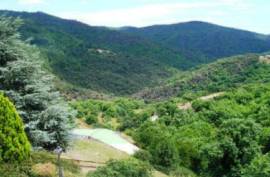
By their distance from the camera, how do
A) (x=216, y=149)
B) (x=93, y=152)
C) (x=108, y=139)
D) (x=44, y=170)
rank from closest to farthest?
1. (x=44, y=170)
2. (x=93, y=152)
3. (x=108, y=139)
4. (x=216, y=149)

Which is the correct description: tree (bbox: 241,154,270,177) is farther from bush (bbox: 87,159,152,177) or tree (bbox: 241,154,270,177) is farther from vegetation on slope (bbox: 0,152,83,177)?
vegetation on slope (bbox: 0,152,83,177)

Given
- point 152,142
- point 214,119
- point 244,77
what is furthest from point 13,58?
point 244,77

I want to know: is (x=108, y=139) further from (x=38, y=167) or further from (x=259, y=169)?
(x=38, y=167)

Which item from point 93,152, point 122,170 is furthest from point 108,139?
point 122,170

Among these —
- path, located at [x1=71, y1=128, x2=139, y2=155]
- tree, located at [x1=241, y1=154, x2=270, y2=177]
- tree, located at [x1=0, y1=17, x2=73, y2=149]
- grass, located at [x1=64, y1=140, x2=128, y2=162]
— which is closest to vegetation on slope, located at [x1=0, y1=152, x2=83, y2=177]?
tree, located at [x1=0, y1=17, x2=73, y2=149]

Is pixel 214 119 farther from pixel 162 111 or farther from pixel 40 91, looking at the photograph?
pixel 40 91

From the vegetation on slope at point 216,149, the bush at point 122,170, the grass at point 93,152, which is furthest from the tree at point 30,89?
the vegetation on slope at point 216,149
